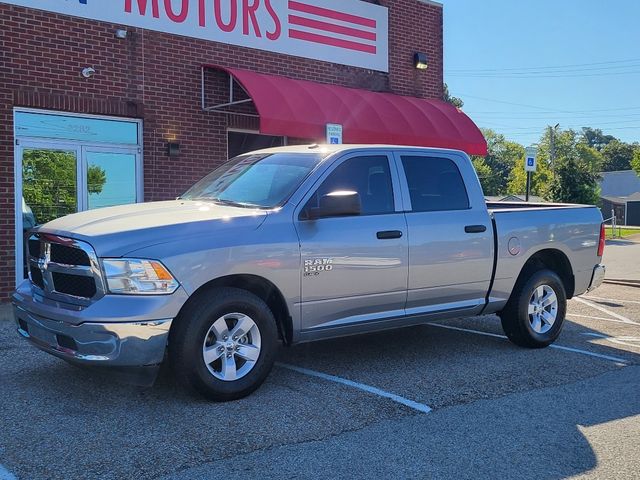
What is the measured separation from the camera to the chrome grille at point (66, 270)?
4516mm

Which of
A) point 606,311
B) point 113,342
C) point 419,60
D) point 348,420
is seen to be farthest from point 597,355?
point 419,60

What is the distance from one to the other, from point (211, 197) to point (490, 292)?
2920 mm

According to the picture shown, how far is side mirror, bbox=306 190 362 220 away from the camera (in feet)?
17.0

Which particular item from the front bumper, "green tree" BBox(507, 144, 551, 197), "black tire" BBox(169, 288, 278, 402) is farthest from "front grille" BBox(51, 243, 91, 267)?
"green tree" BBox(507, 144, 551, 197)

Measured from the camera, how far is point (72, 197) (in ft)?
32.2

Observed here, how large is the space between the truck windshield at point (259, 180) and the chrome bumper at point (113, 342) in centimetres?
142

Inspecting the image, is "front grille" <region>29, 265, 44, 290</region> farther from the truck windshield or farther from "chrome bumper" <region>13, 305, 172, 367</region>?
the truck windshield

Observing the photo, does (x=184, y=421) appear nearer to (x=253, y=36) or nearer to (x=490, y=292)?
(x=490, y=292)

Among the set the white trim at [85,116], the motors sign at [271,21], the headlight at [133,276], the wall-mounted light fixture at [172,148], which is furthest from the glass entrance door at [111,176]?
the headlight at [133,276]

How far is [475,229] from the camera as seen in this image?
629 centimetres

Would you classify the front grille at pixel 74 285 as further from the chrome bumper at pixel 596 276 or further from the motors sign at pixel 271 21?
the motors sign at pixel 271 21

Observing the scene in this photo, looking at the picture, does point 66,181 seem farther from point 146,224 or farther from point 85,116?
point 146,224

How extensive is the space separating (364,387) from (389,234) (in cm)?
132

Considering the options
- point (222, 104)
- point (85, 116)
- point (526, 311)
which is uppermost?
point (222, 104)
